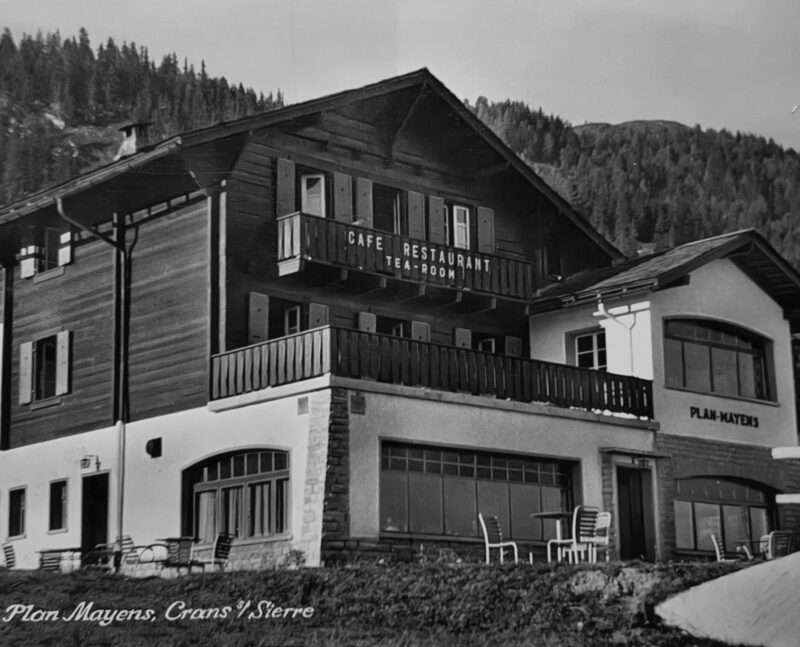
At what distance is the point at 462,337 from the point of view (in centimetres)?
3177

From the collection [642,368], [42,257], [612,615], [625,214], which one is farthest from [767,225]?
[612,615]

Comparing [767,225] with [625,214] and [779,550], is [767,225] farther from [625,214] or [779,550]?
[779,550]

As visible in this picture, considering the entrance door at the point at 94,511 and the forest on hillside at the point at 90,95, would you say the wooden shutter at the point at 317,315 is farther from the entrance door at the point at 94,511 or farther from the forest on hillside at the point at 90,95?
the entrance door at the point at 94,511

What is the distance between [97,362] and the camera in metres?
30.2

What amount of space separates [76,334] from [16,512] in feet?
12.3

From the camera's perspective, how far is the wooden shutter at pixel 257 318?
2773 centimetres

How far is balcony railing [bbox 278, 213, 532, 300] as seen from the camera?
2809 cm

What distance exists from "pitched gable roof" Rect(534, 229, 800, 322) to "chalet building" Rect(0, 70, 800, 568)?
8 centimetres

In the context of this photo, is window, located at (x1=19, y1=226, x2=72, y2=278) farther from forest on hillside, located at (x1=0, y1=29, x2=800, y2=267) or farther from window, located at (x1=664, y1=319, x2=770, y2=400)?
window, located at (x1=664, y1=319, x2=770, y2=400)

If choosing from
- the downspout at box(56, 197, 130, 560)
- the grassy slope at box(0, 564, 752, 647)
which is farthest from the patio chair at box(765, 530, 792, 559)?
the downspout at box(56, 197, 130, 560)

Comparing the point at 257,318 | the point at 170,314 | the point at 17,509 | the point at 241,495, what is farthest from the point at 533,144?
the point at 241,495

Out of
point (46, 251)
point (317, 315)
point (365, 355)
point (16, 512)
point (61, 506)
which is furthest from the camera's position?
point (46, 251)

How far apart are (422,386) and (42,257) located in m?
9.70

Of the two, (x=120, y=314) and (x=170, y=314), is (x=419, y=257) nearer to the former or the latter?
(x=170, y=314)
